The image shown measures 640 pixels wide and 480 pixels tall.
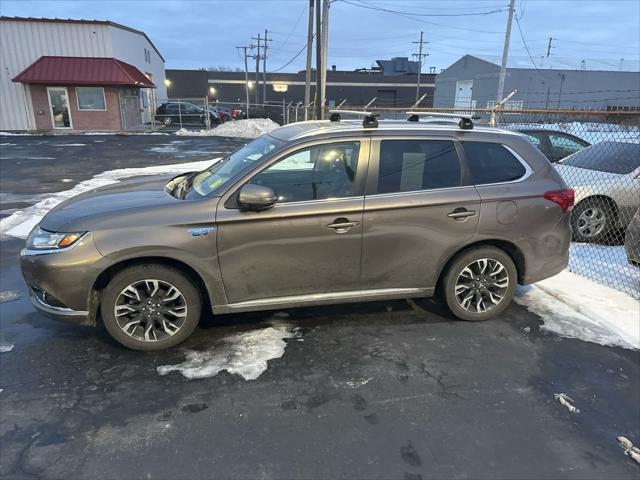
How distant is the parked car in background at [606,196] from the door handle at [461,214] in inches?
153

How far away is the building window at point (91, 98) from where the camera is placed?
26656 mm

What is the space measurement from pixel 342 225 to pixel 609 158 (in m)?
A: 5.96

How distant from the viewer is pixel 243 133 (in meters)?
27.1

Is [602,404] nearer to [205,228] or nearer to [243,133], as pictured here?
Result: [205,228]

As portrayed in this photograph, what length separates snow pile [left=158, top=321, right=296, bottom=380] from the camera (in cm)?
339

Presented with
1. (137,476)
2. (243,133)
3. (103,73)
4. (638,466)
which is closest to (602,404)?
(638,466)

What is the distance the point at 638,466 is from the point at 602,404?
58 cm

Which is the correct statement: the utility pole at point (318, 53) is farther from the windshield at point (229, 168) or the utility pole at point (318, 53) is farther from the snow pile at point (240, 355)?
the snow pile at point (240, 355)

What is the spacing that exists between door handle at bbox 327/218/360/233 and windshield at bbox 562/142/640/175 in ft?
18.2

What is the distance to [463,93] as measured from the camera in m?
43.8

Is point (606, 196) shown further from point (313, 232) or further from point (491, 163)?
point (313, 232)

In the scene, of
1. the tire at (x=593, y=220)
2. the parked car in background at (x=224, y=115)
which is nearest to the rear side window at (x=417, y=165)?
the tire at (x=593, y=220)

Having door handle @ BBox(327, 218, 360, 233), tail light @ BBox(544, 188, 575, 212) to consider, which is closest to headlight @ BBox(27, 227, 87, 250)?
door handle @ BBox(327, 218, 360, 233)

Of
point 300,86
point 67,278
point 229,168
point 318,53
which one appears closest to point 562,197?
point 229,168
